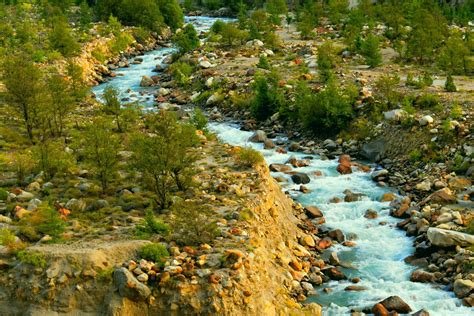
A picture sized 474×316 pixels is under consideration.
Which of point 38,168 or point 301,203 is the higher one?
point 38,168

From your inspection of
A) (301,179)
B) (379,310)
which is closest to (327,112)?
(301,179)

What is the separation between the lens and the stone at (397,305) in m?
16.2

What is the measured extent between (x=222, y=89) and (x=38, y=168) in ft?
62.6

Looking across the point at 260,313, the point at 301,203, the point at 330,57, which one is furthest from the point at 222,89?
the point at 260,313

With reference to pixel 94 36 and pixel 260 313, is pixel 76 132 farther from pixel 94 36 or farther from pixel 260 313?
pixel 94 36

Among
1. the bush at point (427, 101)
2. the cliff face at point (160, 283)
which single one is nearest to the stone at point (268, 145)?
the bush at point (427, 101)

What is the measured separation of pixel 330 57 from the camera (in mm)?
39469

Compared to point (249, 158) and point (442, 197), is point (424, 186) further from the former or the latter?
point (249, 158)

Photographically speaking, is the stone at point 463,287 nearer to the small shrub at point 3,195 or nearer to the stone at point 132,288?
the stone at point 132,288

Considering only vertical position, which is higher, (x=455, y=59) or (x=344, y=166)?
(x=455, y=59)

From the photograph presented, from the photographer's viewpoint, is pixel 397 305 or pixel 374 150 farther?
pixel 374 150

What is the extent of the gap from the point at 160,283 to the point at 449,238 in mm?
9843

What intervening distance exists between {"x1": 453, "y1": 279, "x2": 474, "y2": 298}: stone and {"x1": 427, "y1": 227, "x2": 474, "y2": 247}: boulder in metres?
2.13

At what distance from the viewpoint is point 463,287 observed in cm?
1666
